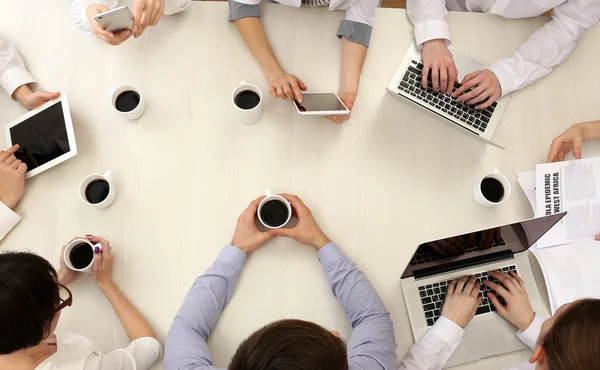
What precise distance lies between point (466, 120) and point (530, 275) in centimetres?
42

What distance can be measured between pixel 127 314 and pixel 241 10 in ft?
2.70

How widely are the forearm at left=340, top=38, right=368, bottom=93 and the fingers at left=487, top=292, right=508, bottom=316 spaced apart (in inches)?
24.3

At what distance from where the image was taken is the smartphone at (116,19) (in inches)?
42.1

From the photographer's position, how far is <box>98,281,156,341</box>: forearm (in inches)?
39.9

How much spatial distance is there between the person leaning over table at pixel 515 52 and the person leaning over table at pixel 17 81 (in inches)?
39.1

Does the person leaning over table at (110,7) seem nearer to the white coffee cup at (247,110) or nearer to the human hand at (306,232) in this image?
the white coffee cup at (247,110)

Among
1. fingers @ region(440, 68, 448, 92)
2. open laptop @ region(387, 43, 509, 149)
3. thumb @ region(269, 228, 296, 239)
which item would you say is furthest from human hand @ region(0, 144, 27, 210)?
fingers @ region(440, 68, 448, 92)

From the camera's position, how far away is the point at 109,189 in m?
1.10

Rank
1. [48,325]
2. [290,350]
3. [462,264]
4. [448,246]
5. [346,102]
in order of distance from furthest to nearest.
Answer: [346,102]
[462,264]
[448,246]
[48,325]
[290,350]

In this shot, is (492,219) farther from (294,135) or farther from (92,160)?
(92,160)

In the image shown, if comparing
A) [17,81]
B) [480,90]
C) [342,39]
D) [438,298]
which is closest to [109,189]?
[17,81]

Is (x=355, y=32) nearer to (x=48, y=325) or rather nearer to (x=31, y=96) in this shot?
(x=31, y=96)

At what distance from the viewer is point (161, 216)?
1.11 m

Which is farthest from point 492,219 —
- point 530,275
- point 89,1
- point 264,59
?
point 89,1
